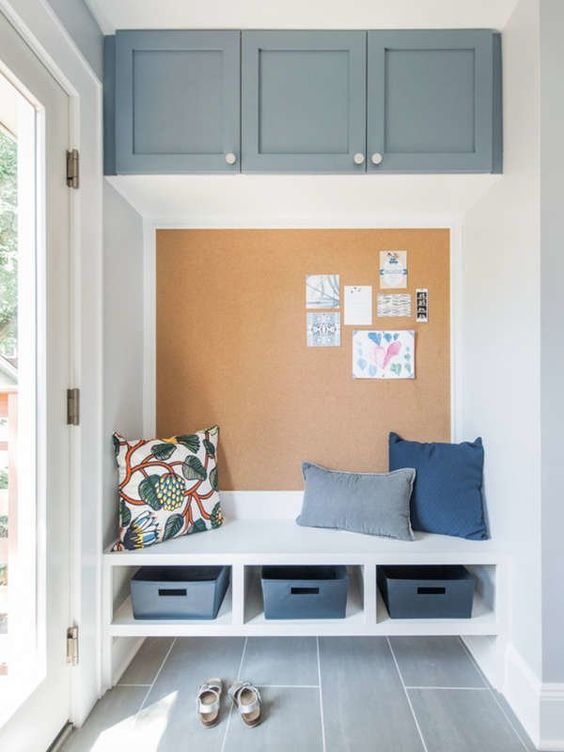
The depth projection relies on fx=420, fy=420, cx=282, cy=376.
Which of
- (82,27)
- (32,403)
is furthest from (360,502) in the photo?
(82,27)

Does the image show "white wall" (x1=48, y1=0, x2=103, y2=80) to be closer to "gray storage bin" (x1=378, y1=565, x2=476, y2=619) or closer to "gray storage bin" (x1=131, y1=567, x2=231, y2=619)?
"gray storage bin" (x1=131, y1=567, x2=231, y2=619)

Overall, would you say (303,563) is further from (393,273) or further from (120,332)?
(393,273)

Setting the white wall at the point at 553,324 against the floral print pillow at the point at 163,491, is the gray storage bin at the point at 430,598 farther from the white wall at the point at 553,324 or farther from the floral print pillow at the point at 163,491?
the floral print pillow at the point at 163,491

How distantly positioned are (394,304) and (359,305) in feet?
0.53

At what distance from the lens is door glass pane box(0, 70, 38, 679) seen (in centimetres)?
117

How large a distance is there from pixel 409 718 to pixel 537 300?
1433mm

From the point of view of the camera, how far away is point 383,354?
6.33 ft

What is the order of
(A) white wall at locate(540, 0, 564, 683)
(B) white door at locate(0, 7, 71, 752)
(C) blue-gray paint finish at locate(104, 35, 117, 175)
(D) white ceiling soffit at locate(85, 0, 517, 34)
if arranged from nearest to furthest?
→ (B) white door at locate(0, 7, 71, 752), (A) white wall at locate(540, 0, 564, 683), (D) white ceiling soffit at locate(85, 0, 517, 34), (C) blue-gray paint finish at locate(104, 35, 117, 175)

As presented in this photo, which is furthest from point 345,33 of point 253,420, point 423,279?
point 253,420

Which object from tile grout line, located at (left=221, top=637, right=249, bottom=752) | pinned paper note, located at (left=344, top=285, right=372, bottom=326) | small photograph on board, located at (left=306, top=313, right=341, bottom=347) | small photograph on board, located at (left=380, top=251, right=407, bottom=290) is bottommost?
tile grout line, located at (left=221, top=637, right=249, bottom=752)

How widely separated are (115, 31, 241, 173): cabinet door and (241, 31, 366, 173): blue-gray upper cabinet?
0.20 feet

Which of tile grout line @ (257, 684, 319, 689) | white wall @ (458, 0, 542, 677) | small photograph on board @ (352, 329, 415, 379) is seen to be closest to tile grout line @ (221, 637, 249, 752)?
tile grout line @ (257, 684, 319, 689)

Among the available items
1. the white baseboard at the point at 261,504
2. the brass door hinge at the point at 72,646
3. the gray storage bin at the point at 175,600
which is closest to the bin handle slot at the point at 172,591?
the gray storage bin at the point at 175,600

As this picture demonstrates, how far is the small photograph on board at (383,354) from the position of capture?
1926 mm
